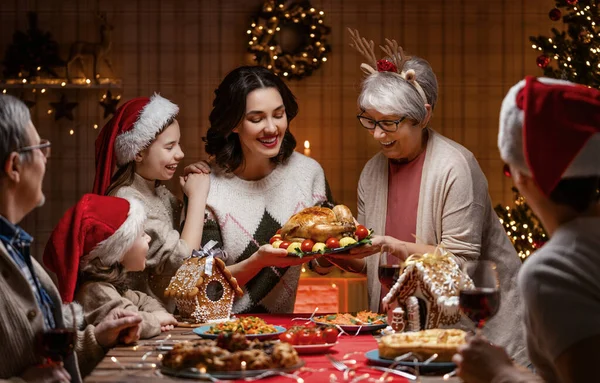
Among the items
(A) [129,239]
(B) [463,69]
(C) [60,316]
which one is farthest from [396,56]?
(B) [463,69]

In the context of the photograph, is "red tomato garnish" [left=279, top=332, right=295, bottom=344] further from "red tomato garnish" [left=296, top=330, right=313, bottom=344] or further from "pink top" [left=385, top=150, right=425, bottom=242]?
"pink top" [left=385, top=150, right=425, bottom=242]

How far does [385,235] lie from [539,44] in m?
1.65

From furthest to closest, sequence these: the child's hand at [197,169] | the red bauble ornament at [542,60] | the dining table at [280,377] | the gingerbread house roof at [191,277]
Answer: the red bauble ornament at [542,60], the child's hand at [197,169], the gingerbread house roof at [191,277], the dining table at [280,377]

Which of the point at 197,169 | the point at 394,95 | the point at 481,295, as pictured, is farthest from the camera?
the point at 197,169

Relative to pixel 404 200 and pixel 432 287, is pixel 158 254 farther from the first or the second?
pixel 432 287

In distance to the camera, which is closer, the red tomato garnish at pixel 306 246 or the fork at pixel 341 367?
the fork at pixel 341 367

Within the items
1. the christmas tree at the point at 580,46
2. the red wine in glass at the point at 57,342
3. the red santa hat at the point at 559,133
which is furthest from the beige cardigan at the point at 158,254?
the christmas tree at the point at 580,46

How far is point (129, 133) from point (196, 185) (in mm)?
372

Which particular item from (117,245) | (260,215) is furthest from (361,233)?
(117,245)

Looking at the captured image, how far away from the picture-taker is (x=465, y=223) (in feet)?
10.7

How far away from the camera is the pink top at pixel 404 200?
11.2ft

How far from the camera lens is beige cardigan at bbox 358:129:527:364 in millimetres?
3256

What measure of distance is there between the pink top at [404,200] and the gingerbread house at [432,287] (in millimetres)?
828

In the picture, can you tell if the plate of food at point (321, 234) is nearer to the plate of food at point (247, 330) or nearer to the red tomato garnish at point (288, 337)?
the plate of food at point (247, 330)
